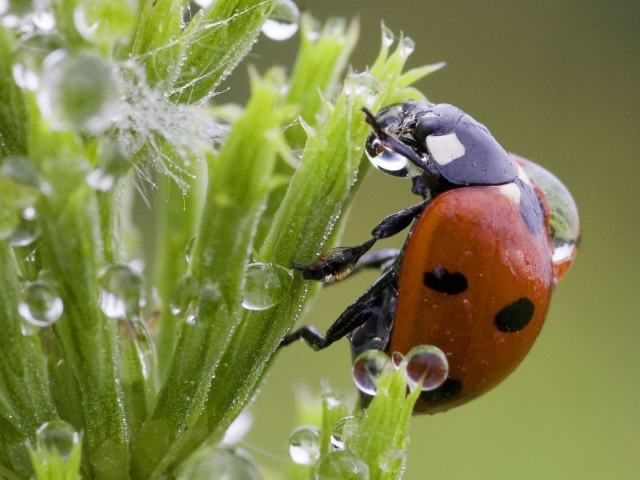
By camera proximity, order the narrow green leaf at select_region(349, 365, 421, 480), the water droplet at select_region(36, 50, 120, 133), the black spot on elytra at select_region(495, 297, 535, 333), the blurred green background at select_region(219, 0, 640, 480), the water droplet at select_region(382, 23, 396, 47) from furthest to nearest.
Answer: the blurred green background at select_region(219, 0, 640, 480) < the black spot on elytra at select_region(495, 297, 535, 333) < the water droplet at select_region(382, 23, 396, 47) < the narrow green leaf at select_region(349, 365, 421, 480) < the water droplet at select_region(36, 50, 120, 133)

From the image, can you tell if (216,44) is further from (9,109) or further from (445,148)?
(445,148)

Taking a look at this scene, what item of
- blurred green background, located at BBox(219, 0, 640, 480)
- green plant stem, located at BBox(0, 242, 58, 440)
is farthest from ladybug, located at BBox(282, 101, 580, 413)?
blurred green background, located at BBox(219, 0, 640, 480)

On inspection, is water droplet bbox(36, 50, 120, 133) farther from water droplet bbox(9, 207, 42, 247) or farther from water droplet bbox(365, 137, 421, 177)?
water droplet bbox(365, 137, 421, 177)

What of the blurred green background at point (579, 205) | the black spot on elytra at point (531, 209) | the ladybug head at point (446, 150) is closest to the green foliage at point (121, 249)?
the ladybug head at point (446, 150)

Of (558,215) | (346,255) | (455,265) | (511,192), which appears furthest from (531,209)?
(346,255)

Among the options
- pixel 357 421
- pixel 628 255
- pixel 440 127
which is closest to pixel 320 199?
pixel 357 421

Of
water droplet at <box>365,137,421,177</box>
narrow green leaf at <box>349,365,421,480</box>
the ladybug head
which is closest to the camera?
A: narrow green leaf at <box>349,365,421,480</box>
